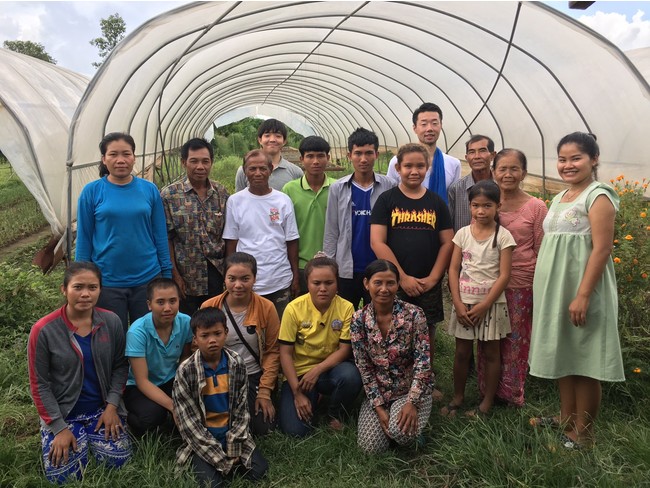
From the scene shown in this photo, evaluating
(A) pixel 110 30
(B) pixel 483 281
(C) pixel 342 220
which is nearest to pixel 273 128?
(C) pixel 342 220

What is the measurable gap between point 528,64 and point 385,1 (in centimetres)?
202

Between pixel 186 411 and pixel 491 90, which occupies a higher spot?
pixel 491 90

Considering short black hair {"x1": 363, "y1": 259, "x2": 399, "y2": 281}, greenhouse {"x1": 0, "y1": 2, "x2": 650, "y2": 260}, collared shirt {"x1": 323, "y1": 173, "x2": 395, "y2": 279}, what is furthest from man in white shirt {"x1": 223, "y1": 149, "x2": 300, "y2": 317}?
greenhouse {"x1": 0, "y1": 2, "x2": 650, "y2": 260}

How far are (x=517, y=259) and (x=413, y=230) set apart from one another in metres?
0.64

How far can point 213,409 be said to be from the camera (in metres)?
2.73

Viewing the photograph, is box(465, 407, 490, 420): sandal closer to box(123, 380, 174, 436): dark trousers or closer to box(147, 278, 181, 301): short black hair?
box(123, 380, 174, 436): dark trousers

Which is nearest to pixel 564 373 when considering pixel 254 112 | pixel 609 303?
pixel 609 303

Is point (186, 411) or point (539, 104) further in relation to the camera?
point (539, 104)

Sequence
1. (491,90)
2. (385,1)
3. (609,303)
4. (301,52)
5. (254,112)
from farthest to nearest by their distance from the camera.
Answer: (254,112) < (301,52) < (491,90) < (385,1) < (609,303)

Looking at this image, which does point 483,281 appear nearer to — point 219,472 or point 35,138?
point 219,472

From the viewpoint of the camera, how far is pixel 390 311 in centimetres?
299

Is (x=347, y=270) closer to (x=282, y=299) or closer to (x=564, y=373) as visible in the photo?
(x=282, y=299)

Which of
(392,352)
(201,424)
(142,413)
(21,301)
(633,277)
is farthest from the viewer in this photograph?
(21,301)

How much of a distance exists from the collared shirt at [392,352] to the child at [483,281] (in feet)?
0.94
